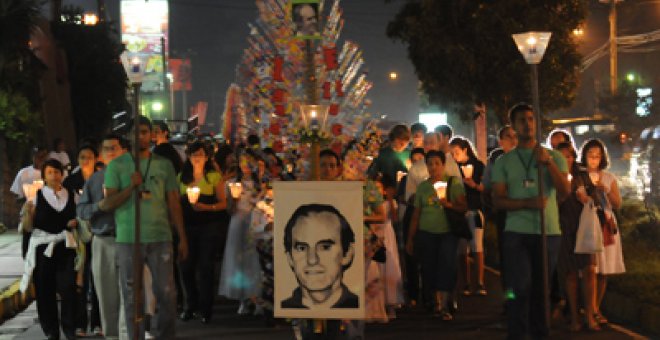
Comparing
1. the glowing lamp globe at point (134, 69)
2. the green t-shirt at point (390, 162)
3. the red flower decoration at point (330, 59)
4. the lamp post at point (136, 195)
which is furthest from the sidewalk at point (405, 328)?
the glowing lamp globe at point (134, 69)

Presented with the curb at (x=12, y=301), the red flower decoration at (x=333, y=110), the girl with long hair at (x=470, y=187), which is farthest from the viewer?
the girl with long hair at (x=470, y=187)

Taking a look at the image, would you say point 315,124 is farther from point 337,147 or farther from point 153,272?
point 153,272

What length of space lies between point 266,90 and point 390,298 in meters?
2.83

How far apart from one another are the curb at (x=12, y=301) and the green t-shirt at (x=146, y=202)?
407cm

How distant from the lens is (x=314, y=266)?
26.5ft

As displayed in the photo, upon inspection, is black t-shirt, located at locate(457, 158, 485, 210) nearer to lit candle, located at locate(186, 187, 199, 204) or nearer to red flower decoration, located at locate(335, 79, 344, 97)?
red flower decoration, located at locate(335, 79, 344, 97)

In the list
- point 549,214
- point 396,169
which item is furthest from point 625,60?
point 549,214

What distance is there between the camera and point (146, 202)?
8992 millimetres

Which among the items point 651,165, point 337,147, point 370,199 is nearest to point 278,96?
point 337,147

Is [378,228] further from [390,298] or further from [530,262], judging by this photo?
[530,262]

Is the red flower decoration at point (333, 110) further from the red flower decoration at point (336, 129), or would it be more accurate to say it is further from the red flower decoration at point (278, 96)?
the red flower decoration at point (278, 96)

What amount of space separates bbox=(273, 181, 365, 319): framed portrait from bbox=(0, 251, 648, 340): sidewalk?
7.71ft

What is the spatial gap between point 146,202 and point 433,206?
3.62 metres

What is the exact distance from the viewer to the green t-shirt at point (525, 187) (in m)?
8.53
